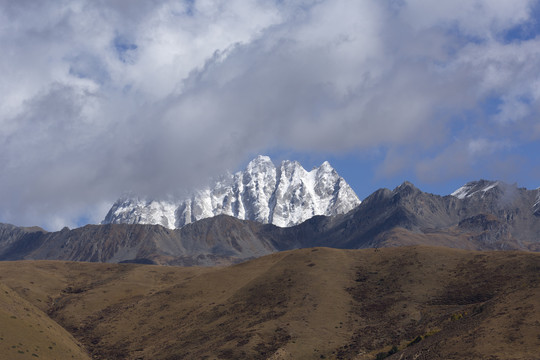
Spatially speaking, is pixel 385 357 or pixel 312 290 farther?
pixel 312 290

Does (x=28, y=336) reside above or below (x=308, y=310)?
above

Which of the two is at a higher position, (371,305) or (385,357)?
(371,305)

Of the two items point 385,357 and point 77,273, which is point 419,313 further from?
point 77,273

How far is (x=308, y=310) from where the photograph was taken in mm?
112562

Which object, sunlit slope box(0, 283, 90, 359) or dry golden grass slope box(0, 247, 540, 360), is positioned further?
sunlit slope box(0, 283, 90, 359)

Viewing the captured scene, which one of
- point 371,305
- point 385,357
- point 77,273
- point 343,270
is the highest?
point 77,273

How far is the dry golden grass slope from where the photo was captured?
76938 mm

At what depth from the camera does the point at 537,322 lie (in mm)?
69000

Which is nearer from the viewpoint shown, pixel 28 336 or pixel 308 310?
pixel 28 336

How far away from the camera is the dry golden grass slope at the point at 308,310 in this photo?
252ft

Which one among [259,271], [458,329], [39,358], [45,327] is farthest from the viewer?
[259,271]

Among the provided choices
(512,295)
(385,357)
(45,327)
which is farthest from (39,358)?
(512,295)

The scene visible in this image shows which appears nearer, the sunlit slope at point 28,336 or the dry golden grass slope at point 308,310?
the dry golden grass slope at point 308,310

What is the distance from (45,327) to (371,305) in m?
58.5
